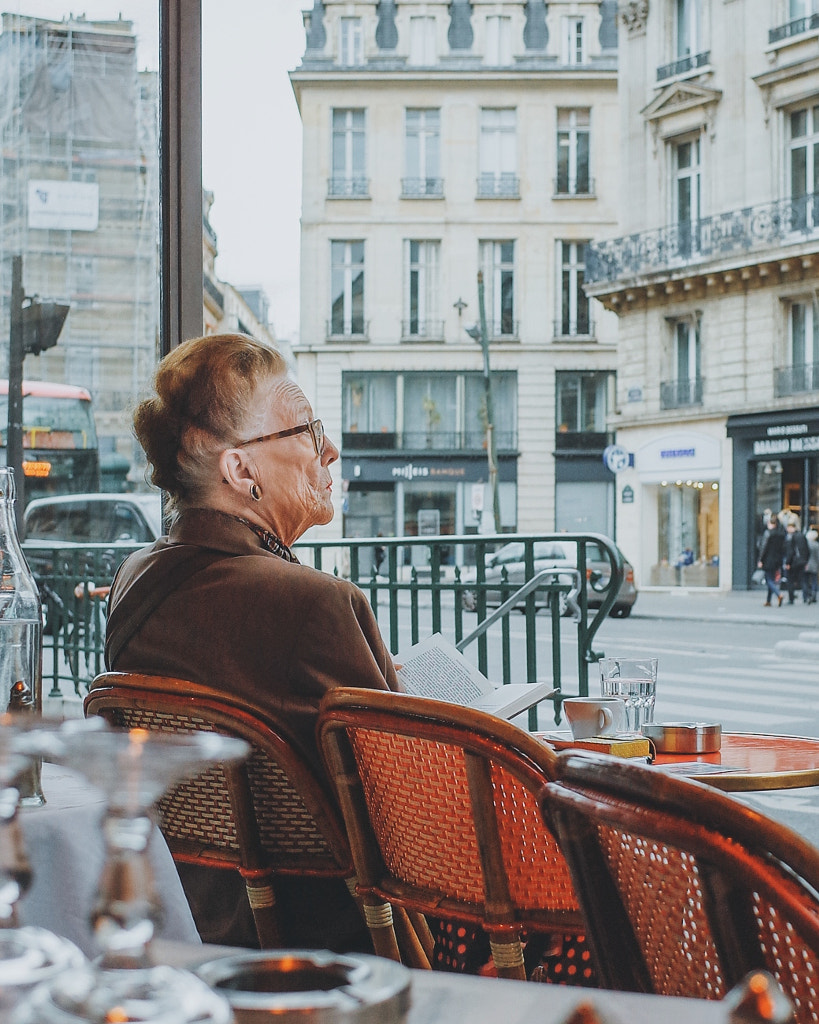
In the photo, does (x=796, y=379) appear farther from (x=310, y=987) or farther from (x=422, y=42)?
(x=310, y=987)

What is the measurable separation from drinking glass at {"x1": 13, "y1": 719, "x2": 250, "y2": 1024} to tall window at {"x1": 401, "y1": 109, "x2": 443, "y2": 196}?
27.8 m

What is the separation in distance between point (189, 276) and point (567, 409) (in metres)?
23.8

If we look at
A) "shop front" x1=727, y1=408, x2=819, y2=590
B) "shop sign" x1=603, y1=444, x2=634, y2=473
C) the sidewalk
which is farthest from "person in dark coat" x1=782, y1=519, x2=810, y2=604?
"shop sign" x1=603, y1=444, x2=634, y2=473

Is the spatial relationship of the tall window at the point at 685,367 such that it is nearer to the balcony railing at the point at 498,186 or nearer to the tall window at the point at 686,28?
the tall window at the point at 686,28

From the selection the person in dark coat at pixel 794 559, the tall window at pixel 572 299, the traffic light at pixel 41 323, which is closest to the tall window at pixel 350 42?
the tall window at pixel 572 299

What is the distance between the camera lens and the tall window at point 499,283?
26812 millimetres

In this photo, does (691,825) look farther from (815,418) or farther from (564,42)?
(564,42)

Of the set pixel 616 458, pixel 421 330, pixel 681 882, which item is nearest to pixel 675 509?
pixel 616 458

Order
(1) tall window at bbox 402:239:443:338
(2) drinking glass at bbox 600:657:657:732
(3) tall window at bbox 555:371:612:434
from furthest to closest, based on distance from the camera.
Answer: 1. (1) tall window at bbox 402:239:443:338
2. (3) tall window at bbox 555:371:612:434
3. (2) drinking glass at bbox 600:657:657:732

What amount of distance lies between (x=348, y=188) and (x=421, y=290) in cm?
282

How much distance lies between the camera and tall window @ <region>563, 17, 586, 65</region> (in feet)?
90.0

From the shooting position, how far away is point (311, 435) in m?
1.87

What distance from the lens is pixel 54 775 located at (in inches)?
53.0

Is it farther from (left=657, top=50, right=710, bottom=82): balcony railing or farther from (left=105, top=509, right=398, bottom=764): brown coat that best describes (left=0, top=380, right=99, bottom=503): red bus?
(left=657, top=50, right=710, bottom=82): balcony railing
